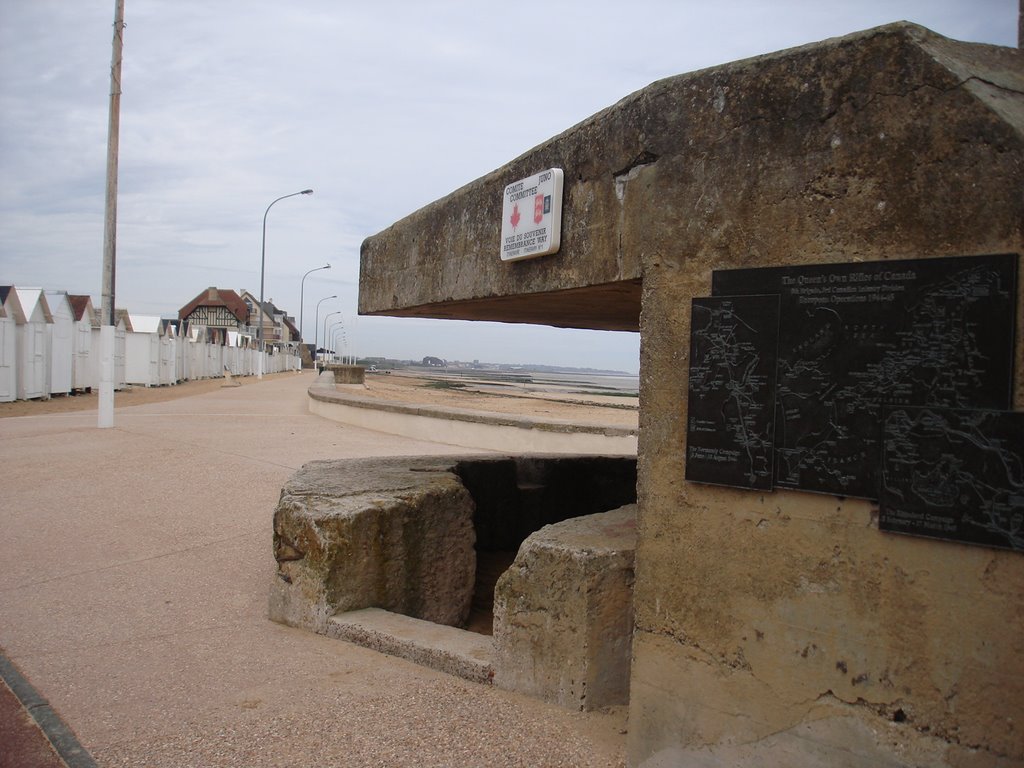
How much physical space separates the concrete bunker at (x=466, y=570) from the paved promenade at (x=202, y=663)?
0.45 ft

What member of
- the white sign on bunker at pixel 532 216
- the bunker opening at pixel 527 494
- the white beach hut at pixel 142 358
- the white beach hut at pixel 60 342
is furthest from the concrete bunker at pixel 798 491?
the white beach hut at pixel 142 358

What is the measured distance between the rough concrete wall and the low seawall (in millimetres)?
6520

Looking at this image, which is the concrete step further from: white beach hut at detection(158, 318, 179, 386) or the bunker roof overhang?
white beach hut at detection(158, 318, 179, 386)

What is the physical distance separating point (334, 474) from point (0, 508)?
14.2 feet

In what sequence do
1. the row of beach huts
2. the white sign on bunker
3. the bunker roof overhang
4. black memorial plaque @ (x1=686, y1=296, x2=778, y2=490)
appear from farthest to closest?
the row of beach huts, the white sign on bunker, black memorial plaque @ (x1=686, y1=296, x2=778, y2=490), the bunker roof overhang

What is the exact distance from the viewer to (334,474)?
5.64 m

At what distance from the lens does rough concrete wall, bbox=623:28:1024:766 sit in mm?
2359

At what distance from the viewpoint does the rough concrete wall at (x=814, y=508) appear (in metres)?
2.36

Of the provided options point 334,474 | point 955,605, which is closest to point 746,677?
point 955,605

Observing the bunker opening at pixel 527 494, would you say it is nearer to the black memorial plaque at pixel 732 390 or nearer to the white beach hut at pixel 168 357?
the black memorial plaque at pixel 732 390

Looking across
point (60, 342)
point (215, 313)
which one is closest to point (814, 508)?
point (60, 342)

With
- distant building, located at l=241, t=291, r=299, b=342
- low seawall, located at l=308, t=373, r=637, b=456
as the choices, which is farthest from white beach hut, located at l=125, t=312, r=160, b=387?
distant building, located at l=241, t=291, r=299, b=342

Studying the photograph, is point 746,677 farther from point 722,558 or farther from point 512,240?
point 512,240

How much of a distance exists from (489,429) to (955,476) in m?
11.0
